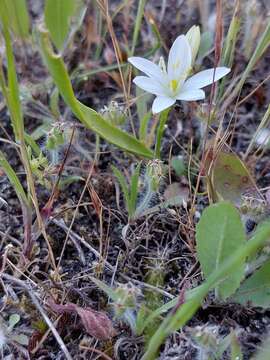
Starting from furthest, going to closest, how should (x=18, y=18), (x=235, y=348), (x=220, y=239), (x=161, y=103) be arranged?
(x=18, y=18)
(x=161, y=103)
(x=220, y=239)
(x=235, y=348)

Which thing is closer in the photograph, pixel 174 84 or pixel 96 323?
pixel 96 323

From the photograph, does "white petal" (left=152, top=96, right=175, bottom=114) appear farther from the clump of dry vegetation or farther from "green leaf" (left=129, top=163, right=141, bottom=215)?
"green leaf" (left=129, top=163, right=141, bottom=215)

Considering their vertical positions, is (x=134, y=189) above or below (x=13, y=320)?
above

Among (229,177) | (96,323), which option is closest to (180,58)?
(229,177)

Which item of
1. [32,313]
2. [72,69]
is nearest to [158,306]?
[32,313]

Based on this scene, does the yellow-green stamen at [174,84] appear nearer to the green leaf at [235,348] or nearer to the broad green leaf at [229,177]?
the broad green leaf at [229,177]

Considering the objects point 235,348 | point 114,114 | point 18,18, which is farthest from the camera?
point 18,18

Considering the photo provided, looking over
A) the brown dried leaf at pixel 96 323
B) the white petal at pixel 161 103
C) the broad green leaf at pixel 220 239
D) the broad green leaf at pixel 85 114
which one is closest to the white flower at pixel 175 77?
the white petal at pixel 161 103

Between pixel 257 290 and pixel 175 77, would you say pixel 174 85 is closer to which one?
pixel 175 77
